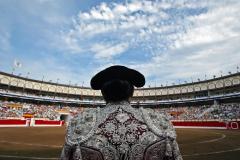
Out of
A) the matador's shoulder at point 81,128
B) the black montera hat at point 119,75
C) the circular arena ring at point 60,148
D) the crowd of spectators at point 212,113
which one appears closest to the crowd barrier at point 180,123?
the crowd of spectators at point 212,113

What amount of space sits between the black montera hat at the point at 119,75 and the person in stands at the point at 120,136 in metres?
0.09

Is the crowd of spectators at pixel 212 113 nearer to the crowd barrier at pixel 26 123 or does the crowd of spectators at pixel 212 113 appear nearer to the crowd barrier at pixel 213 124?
the crowd barrier at pixel 213 124

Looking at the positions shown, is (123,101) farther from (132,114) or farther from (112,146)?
(112,146)

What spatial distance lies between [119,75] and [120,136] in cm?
50

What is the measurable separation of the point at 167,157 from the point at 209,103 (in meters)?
55.1

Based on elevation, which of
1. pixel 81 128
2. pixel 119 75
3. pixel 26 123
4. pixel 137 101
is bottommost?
pixel 26 123

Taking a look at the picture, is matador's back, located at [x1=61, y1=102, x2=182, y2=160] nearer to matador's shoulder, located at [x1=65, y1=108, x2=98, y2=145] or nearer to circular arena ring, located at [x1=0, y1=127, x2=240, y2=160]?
matador's shoulder, located at [x1=65, y1=108, x2=98, y2=145]

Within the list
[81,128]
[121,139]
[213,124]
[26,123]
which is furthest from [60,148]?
[26,123]

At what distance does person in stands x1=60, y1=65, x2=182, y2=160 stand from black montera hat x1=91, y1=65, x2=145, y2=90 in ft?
0.29

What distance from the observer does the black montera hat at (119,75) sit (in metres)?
1.94

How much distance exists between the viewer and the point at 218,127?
3097 cm

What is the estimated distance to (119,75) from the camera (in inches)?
76.9

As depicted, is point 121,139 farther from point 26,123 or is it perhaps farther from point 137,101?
point 137,101

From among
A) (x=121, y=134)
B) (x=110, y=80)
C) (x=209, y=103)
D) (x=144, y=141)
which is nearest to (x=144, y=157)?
(x=144, y=141)
